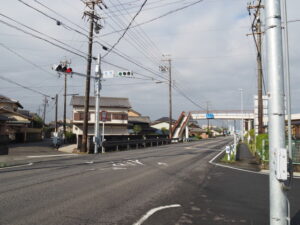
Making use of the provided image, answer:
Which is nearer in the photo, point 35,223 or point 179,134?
point 35,223

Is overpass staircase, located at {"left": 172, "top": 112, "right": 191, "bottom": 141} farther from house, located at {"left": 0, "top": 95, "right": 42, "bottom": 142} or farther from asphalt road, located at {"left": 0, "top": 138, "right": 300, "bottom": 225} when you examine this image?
asphalt road, located at {"left": 0, "top": 138, "right": 300, "bottom": 225}

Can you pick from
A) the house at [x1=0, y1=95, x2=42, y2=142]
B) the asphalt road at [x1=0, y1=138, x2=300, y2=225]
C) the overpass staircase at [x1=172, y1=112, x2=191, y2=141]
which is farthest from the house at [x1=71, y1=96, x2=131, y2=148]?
the asphalt road at [x1=0, y1=138, x2=300, y2=225]

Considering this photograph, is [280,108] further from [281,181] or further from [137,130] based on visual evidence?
[137,130]

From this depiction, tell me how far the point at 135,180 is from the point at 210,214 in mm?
4018

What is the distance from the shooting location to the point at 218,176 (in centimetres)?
1056

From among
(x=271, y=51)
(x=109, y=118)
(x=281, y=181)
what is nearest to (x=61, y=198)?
(x=281, y=181)

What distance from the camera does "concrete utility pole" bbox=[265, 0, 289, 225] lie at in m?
3.20

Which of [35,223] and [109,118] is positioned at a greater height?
[109,118]

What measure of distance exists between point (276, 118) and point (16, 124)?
144ft

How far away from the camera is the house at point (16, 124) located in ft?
129

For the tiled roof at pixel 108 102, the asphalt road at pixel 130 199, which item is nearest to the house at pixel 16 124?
the tiled roof at pixel 108 102

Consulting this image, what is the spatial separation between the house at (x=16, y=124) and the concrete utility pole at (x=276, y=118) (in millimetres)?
39585

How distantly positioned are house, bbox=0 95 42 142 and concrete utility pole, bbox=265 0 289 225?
130 ft

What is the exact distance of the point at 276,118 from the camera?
3.37 m
